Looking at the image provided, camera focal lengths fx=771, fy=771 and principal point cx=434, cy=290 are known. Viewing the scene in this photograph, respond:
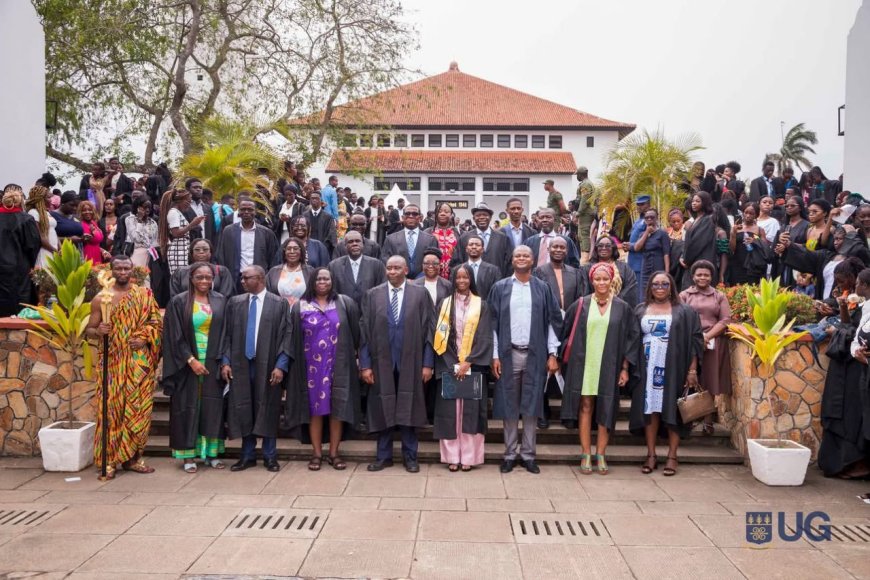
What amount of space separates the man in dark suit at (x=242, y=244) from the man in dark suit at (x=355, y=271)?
1414mm

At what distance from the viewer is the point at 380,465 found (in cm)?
742

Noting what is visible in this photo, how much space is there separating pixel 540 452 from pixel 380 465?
1597 millimetres

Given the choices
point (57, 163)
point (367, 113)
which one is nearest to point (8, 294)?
point (57, 163)

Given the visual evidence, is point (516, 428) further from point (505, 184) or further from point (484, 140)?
point (484, 140)

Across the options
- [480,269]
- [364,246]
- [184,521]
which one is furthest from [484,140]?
[184,521]

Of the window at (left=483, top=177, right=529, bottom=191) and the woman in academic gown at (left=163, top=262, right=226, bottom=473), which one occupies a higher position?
the window at (left=483, top=177, right=529, bottom=191)

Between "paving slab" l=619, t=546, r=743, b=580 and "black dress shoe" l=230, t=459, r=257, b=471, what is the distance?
Result: 146 inches

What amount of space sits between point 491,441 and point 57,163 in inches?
628

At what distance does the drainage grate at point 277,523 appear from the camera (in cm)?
567

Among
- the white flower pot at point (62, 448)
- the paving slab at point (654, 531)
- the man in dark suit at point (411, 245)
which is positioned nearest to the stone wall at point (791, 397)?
the paving slab at point (654, 531)

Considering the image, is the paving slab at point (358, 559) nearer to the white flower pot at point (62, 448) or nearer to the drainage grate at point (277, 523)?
the drainage grate at point (277, 523)

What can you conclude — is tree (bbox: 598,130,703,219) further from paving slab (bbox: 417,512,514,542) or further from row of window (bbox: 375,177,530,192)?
row of window (bbox: 375,177,530,192)

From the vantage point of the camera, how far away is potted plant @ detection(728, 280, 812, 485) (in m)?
6.93

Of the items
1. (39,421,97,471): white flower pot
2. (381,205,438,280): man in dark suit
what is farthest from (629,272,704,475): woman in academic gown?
(39,421,97,471): white flower pot
